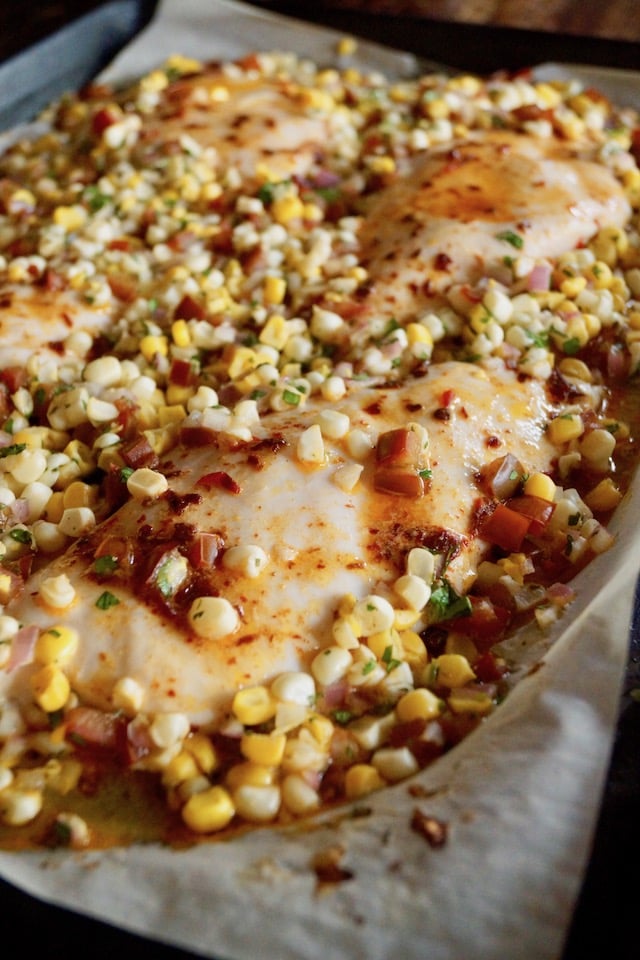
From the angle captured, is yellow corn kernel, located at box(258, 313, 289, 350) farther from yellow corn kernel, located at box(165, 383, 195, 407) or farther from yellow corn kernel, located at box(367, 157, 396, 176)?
yellow corn kernel, located at box(367, 157, 396, 176)

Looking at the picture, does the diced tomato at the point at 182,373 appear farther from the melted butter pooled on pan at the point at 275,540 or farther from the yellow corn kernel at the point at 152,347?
the melted butter pooled on pan at the point at 275,540

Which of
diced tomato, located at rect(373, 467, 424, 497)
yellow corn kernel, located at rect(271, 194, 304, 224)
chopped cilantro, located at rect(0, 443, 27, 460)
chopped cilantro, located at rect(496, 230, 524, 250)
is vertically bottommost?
chopped cilantro, located at rect(0, 443, 27, 460)

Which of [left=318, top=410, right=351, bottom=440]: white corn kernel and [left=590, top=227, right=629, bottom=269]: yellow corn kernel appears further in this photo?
[left=590, top=227, right=629, bottom=269]: yellow corn kernel

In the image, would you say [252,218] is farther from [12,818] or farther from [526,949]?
[526,949]

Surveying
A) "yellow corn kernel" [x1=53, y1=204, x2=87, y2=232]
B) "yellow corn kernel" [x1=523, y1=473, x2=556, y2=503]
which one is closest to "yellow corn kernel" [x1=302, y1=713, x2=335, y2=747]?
"yellow corn kernel" [x1=523, y1=473, x2=556, y2=503]

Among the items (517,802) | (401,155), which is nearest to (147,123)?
(401,155)
